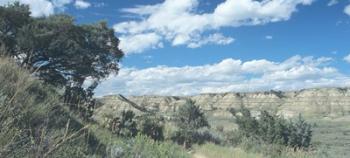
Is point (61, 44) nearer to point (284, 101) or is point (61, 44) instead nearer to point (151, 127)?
point (151, 127)

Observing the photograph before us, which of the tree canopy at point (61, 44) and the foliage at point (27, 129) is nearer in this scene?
the foliage at point (27, 129)

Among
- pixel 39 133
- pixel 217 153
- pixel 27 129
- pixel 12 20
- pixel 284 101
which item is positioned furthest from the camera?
pixel 284 101

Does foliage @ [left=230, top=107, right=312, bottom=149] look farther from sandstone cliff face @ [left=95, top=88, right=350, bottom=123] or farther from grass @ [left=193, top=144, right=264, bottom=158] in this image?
sandstone cliff face @ [left=95, top=88, right=350, bottom=123]

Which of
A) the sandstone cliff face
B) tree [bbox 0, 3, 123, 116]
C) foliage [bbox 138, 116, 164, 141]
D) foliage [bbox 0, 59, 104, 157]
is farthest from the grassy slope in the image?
the sandstone cliff face

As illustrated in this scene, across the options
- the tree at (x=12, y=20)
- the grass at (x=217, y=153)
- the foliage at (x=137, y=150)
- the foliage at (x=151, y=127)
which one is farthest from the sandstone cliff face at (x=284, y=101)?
the foliage at (x=137, y=150)

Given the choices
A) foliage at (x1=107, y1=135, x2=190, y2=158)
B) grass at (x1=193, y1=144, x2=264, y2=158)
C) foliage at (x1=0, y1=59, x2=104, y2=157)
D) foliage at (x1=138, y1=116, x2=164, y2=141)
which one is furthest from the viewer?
foliage at (x1=138, y1=116, x2=164, y2=141)

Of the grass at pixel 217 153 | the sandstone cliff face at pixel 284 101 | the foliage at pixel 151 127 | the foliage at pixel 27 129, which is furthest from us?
the sandstone cliff face at pixel 284 101

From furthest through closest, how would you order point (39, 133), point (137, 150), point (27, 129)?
point (137, 150)
point (39, 133)
point (27, 129)

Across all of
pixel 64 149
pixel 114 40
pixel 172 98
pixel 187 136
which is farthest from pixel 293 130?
pixel 172 98

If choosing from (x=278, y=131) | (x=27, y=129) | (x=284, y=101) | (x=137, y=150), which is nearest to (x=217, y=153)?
(x=137, y=150)

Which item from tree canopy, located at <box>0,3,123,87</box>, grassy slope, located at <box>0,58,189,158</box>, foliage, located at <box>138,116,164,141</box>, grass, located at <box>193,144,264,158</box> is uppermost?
tree canopy, located at <box>0,3,123,87</box>

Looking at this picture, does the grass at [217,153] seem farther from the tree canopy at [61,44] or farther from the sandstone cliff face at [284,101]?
the sandstone cliff face at [284,101]

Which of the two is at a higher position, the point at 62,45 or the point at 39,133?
the point at 62,45

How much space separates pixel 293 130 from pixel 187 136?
34.1 ft
